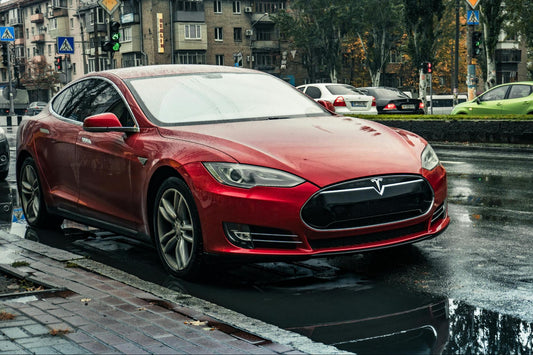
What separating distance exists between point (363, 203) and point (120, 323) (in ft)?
5.98

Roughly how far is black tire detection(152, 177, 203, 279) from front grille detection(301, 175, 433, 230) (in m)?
0.83

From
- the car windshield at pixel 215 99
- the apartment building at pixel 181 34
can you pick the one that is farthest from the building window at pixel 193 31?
the car windshield at pixel 215 99

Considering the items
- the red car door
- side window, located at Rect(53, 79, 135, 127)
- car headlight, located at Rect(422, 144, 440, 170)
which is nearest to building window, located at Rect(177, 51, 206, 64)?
side window, located at Rect(53, 79, 135, 127)

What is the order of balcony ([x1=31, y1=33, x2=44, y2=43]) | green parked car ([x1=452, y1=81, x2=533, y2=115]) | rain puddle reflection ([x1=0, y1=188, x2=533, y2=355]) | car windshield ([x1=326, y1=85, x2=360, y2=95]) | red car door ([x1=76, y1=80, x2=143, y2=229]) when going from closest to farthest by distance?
rain puddle reflection ([x1=0, y1=188, x2=533, y2=355])
red car door ([x1=76, y1=80, x2=143, y2=229])
green parked car ([x1=452, y1=81, x2=533, y2=115])
car windshield ([x1=326, y1=85, x2=360, y2=95])
balcony ([x1=31, y1=33, x2=44, y2=43])

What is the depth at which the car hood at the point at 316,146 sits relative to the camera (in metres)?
5.59

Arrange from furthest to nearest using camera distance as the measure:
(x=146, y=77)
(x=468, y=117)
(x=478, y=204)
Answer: (x=468, y=117) → (x=478, y=204) → (x=146, y=77)

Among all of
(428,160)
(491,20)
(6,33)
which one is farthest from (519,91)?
(6,33)

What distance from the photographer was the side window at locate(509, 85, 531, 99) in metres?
22.8

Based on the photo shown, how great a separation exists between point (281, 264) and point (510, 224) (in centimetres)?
265

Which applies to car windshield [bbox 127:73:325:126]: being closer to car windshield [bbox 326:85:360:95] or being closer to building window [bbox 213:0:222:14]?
car windshield [bbox 326:85:360:95]

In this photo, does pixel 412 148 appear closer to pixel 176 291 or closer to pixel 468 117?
pixel 176 291

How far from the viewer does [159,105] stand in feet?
22.3

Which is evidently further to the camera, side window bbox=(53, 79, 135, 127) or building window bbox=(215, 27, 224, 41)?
building window bbox=(215, 27, 224, 41)

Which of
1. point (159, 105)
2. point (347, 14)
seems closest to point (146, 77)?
point (159, 105)
